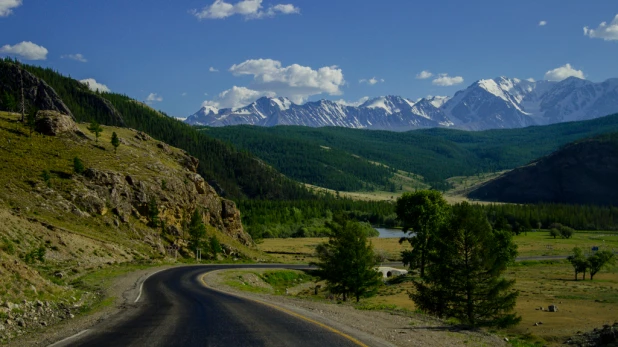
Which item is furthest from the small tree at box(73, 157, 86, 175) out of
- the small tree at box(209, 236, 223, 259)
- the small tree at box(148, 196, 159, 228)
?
the small tree at box(209, 236, 223, 259)

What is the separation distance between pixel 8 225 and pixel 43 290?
24501mm

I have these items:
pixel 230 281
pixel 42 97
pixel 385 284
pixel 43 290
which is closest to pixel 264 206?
pixel 42 97

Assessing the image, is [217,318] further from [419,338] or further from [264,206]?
[264,206]

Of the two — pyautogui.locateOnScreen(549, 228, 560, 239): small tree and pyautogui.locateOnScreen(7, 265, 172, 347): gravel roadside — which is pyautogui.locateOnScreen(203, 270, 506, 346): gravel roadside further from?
pyautogui.locateOnScreen(549, 228, 560, 239): small tree

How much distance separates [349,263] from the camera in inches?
1757

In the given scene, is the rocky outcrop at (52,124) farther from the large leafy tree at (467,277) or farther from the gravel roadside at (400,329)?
the gravel roadside at (400,329)

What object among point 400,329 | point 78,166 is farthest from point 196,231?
point 400,329

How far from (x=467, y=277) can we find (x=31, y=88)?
16633 centimetres

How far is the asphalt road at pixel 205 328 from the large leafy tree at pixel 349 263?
1988 centimetres

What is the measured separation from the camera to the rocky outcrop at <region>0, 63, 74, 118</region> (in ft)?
501

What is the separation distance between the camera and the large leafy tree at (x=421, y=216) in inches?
2399

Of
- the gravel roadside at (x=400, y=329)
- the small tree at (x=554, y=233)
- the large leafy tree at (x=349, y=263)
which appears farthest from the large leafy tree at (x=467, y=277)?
the small tree at (x=554, y=233)

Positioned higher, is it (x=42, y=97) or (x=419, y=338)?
(x=42, y=97)

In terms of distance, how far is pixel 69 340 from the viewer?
15.4 m
